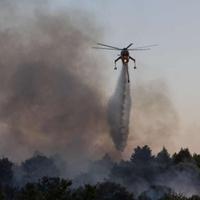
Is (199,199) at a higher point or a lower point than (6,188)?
lower

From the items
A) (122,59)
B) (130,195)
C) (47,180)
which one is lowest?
(47,180)

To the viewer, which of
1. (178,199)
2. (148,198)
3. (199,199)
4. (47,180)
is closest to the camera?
(178,199)

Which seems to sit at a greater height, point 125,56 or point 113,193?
point 125,56

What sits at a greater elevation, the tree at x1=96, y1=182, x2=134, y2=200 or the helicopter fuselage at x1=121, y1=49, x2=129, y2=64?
the helicopter fuselage at x1=121, y1=49, x2=129, y2=64

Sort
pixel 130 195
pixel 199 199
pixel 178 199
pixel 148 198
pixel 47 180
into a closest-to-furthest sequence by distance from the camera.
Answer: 1. pixel 178 199
2. pixel 47 180
3. pixel 199 199
4. pixel 130 195
5. pixel 148 198

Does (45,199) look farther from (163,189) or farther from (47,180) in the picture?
(163,189)

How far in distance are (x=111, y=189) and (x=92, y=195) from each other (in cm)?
7575

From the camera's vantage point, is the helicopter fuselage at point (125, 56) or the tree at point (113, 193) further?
the tree at point (113, 193)

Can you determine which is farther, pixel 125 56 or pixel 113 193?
pixel 113 193

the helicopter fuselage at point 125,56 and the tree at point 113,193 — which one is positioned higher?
the helicopter fuselage at point 125,56

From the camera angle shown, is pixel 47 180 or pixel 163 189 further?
pixel 163 189

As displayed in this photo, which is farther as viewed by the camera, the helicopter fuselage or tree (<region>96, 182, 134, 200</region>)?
tree (<region>96, 182, 134, 200</region>)

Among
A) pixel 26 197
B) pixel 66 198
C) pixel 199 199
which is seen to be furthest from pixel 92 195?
pixel 199 199

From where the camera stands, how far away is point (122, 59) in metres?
134
